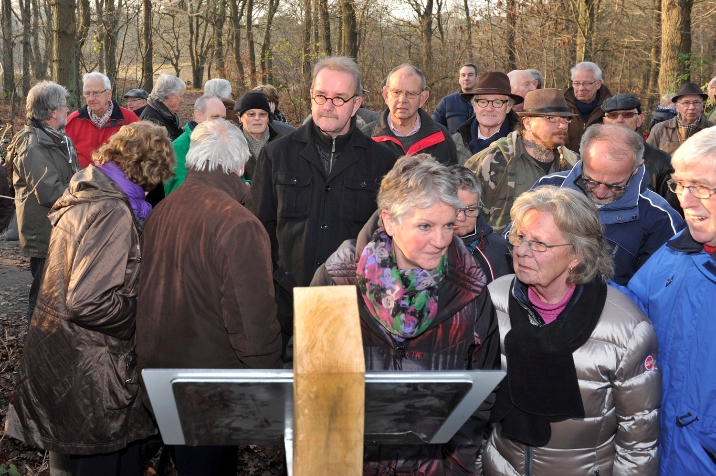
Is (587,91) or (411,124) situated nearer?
(411,124)

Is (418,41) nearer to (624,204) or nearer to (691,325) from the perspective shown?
(624,204)

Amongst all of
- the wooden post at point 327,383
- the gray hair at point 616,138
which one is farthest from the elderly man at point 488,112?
the wooden post at point 327,383

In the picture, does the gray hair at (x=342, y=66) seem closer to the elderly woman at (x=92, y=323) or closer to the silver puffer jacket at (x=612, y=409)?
the elderly woman at (x=92, y=323)

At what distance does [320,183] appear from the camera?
4.28 meters

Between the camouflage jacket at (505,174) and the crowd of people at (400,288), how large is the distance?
0.7 inches

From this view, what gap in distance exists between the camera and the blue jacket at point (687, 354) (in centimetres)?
278

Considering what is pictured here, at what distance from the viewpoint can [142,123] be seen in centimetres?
381

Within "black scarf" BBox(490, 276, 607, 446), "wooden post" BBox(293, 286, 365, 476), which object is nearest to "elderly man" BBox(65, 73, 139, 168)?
"black scarf" BBox(490, 276, 607, 446)

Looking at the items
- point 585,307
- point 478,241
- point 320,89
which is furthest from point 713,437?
point 320,89

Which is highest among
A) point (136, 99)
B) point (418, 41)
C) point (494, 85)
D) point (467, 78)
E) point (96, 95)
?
point (418, 41)

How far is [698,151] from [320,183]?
215 cm

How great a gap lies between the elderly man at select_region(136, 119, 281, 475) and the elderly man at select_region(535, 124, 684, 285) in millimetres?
1905

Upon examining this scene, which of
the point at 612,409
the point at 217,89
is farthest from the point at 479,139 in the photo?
the point at 612,409

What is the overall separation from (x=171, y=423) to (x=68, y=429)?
2.16 meters
